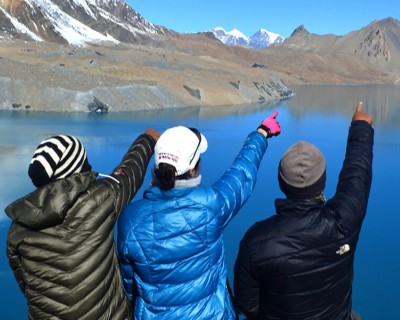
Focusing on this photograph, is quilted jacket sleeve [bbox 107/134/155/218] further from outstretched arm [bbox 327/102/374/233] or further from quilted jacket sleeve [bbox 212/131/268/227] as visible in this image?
outstretched arm [bbox 327/102/374/233]

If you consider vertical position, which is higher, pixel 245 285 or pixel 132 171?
pixel 132 171

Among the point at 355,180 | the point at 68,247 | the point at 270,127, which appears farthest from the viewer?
the point at 270,127

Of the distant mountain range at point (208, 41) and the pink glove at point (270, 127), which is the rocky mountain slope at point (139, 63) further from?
the pink glove at point (270, 127)

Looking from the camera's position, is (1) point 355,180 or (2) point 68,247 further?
(1) point 355,180

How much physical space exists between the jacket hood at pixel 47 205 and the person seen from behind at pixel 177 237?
269mm

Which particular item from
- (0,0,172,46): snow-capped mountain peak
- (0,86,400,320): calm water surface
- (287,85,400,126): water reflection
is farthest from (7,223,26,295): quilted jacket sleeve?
(0,0,172,46): snow-capped mountain peak

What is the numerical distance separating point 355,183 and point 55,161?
134 cm

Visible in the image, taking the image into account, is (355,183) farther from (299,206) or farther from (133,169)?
(133,169)

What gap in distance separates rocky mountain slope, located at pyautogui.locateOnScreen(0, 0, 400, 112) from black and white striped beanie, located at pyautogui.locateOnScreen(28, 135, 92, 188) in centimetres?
2149

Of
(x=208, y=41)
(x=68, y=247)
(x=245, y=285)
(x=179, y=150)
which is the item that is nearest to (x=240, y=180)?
(x=179, y=150)

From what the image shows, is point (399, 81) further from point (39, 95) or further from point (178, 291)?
point (178, 291)

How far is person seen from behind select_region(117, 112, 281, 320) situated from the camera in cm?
191

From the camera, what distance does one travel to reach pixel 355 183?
6.48 ft

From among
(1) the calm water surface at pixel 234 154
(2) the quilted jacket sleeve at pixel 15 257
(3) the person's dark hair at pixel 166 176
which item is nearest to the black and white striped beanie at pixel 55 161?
(2) the quilted jacket sleeve at pixel 15 257
